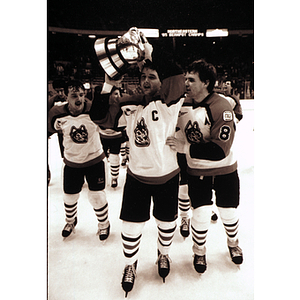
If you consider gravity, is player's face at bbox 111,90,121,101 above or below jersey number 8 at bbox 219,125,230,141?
above

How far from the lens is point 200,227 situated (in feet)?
4.51

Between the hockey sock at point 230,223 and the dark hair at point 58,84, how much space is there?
113 centimetres

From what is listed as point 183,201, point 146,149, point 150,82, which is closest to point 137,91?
point 150,82

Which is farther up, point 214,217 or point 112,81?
point 112,81

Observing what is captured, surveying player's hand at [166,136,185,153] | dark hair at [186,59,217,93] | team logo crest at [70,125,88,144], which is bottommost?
player's hand at [166,136,185,153]

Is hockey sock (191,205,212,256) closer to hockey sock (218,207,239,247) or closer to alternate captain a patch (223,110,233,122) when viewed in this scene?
hockey sock (218,207,239,247)

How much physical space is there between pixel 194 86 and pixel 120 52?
16.8 inches

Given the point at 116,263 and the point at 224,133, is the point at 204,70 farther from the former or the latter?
the point at 116,263

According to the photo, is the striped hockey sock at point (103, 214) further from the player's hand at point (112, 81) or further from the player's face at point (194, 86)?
the player's face at point (194, 86)

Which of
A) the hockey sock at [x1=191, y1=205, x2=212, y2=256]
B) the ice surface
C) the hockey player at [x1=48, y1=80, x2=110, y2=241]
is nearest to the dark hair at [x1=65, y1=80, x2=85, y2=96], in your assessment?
the hockey player at [x1=48, y1=80, x2=110, y2=241]

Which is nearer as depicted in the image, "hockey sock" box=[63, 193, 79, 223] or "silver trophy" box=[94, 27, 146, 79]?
"silver trophy" box=[94, 27, 146, 79]

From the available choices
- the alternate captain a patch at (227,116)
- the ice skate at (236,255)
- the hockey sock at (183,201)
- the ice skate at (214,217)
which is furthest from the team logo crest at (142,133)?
the ice skate at (236,255)

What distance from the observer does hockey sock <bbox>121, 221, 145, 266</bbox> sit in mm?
1328

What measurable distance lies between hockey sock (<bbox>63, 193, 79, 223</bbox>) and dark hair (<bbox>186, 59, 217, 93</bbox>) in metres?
0.96
